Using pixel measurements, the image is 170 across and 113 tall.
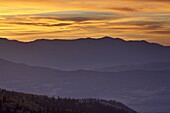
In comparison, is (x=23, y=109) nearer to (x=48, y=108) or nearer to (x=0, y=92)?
(x=48, y=108)

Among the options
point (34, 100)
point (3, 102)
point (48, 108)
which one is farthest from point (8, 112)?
point (34, 100)

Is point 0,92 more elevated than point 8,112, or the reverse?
point 0,92

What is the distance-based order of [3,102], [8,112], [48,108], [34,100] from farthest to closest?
1. [34,100]
2. [48,108]
3. [3,102]
4. [8,112]

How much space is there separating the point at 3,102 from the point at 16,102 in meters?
9.69

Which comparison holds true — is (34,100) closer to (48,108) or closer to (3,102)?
(48,108)

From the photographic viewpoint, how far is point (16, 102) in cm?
16850

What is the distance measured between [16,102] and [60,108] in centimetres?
1882

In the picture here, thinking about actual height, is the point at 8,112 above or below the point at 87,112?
below

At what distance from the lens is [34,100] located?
193 m

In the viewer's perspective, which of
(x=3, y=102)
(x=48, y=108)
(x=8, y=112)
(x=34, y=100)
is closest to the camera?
(x=8, y=112)

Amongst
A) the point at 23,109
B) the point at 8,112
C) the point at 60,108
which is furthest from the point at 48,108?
the point at 8,112

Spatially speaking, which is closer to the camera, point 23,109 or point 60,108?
point 23,109

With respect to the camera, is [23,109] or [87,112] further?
[87,112]

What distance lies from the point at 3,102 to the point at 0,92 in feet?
98.2
